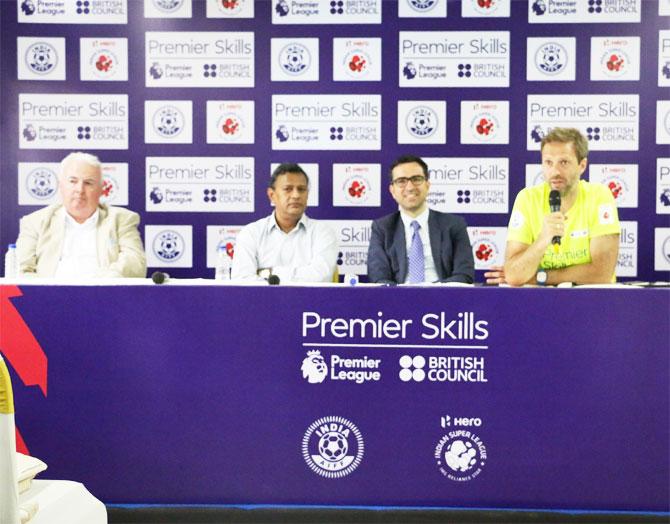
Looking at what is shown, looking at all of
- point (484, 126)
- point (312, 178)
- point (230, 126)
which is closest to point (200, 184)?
point (230, 126)

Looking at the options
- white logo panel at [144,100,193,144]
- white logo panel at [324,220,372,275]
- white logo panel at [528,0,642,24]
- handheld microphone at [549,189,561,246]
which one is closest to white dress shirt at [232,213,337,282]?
white logo panel at [324,220,372,275]

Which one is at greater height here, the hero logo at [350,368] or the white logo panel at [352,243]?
the white logo panel at [352,243]

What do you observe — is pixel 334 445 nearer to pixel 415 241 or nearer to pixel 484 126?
pixel 415 241

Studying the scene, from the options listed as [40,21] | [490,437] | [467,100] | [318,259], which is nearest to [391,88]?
[467,100]

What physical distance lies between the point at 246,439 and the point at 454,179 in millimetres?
2668

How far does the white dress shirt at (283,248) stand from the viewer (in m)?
4.09

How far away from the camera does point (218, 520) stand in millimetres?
2396

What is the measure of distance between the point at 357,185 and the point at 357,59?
804 millimetres

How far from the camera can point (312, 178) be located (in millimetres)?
4637

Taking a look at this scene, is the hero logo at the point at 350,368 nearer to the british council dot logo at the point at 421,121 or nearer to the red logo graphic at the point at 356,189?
the red logo graphic at the point at 356,189

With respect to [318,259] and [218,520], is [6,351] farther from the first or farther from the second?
[318,259]

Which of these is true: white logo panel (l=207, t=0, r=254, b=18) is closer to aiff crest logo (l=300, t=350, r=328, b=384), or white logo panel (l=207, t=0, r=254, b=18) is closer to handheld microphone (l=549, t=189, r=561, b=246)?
handheld microphone (l=549, t=189, r=561, b=246)

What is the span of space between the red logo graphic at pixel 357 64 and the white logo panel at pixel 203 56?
0.65m

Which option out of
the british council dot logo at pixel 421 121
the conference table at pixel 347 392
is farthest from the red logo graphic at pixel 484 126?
the conference table at pixel 347 392
